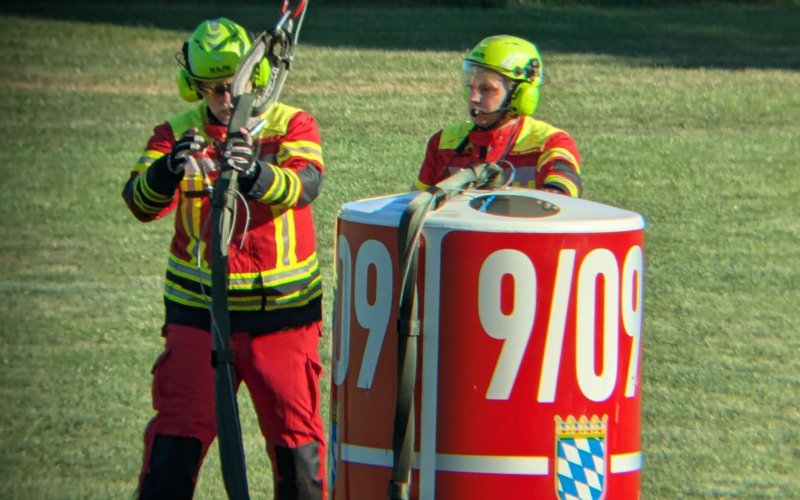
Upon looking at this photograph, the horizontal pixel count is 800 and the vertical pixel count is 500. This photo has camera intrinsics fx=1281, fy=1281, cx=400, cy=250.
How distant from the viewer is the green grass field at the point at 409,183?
18.7 feet

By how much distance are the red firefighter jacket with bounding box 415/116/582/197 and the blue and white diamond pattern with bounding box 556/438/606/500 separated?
1084 millimetres

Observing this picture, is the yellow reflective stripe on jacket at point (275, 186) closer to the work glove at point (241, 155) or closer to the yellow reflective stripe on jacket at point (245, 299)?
the work glove at point (241, 155)

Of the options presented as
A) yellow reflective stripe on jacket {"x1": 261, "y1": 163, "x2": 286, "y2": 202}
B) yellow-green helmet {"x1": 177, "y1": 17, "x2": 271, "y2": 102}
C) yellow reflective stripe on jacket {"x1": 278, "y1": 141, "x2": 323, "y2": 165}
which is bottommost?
yellow reflective stripe on jacket {"x1": 261, "y1": 163, "x2": 286, "y2": 202}

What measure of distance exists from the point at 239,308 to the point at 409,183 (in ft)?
23.2

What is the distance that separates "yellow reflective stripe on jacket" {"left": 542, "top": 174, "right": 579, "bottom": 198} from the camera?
378cm

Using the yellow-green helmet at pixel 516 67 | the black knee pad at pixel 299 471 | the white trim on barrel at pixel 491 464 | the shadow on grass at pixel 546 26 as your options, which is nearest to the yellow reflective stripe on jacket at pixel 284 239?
the black knee pad at pixel 299 471

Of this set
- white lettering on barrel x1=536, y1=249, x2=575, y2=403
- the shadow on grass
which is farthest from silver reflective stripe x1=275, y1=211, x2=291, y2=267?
the shadow on grass

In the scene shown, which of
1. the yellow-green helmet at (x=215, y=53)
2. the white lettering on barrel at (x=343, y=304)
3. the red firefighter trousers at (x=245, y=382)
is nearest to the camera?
the white lettering on barrel at (x=343, y=304)

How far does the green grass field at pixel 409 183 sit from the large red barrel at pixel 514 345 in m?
2.09

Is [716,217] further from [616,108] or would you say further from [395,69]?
[395,69]

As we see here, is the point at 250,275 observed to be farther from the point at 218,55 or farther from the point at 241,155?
the point at 218,55

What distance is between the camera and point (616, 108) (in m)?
13.9

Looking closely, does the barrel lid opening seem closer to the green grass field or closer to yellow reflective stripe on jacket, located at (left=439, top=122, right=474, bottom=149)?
yellow reflective stripe on jacket, located at (left=439, top=122, right=474, bottom=149)

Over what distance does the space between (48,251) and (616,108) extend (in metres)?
6.95
